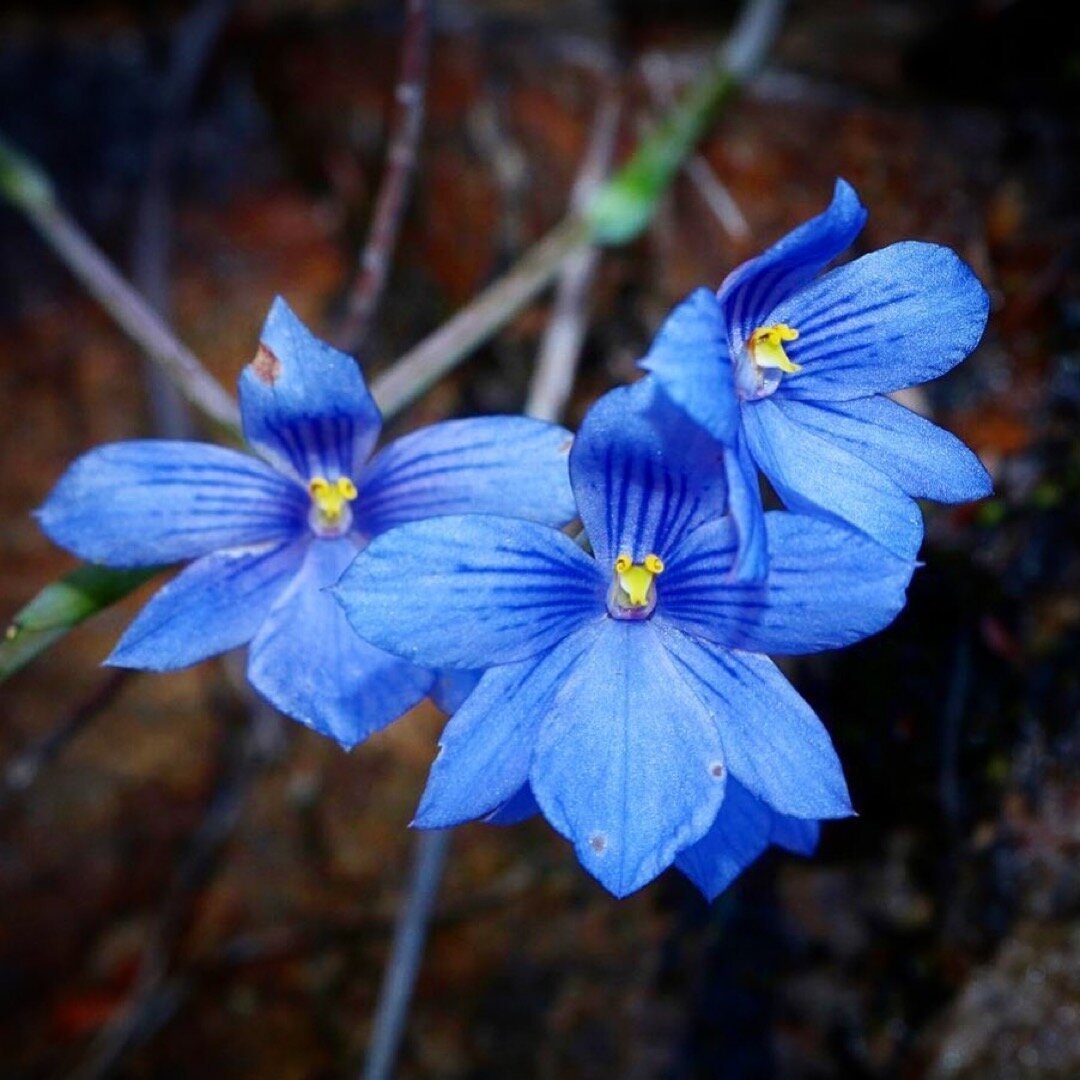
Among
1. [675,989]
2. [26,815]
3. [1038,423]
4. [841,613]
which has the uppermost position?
[841,613]

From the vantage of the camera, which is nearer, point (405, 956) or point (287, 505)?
point (287, 505)

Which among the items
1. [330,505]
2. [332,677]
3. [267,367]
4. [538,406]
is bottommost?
[538,406]

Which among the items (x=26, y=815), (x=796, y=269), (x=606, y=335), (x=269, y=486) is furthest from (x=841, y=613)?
(x=26, y=815)

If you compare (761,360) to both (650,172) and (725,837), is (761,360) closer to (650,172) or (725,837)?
(725,837)

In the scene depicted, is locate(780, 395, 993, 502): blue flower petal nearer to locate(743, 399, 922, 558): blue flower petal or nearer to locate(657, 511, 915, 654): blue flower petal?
locate(743, 399, 922, 558): blue flower petal

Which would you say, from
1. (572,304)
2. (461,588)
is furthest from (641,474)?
(572,304)

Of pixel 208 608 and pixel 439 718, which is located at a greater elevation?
pixel 208 608

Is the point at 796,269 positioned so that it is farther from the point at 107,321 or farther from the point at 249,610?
the point at 107,321
